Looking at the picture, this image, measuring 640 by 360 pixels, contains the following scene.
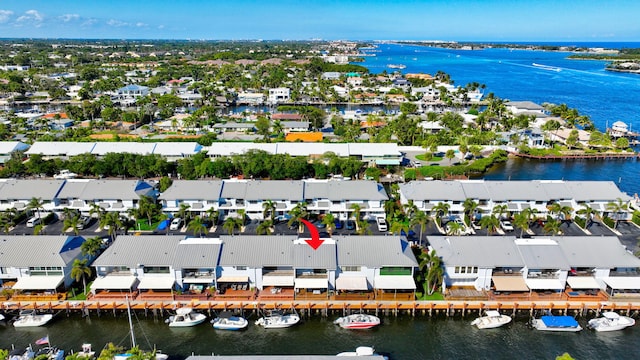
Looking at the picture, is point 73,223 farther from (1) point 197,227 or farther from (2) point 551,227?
(2) point 551,227

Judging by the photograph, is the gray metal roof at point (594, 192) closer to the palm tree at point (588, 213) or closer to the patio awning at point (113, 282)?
the palm tree at point (588, 213)

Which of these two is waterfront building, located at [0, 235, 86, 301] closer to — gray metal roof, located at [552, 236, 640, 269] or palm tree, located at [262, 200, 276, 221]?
palm tree, located at [262, 200, 276, 221]

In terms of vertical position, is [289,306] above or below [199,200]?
below

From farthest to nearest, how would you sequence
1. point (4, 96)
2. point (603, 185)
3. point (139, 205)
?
point (4, 96), point (603, 185), point (139, 205)

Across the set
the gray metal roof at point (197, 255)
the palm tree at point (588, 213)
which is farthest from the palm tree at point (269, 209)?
the palm tree at point (588, 213)

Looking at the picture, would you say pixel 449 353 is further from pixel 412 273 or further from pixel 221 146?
pixel 221 146

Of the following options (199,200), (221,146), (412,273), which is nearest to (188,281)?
(199,200)

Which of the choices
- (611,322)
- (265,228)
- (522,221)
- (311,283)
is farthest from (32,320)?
(522,221)

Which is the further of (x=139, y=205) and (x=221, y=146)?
(x=221, y=146)
